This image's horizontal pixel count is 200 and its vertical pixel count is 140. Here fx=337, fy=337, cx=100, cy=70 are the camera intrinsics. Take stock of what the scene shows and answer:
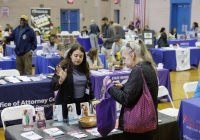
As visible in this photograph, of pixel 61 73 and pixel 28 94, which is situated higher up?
pixel 61 73

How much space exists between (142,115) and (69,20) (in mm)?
16582

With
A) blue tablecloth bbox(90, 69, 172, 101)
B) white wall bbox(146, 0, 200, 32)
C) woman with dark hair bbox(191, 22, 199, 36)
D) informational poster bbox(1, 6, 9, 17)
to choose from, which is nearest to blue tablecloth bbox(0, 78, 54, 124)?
blue tablecloth bbox(90, 69, 172, 101)

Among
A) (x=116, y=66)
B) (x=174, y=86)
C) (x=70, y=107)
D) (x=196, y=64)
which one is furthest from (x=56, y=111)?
(x=196, y=64)

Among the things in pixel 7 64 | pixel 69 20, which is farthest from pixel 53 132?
pixel 69 20

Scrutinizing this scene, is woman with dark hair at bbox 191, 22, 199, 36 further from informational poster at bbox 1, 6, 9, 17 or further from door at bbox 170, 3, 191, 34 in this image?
informational poster at bbox 1, 6, 9, 17

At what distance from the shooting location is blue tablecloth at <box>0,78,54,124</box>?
15.6 feet

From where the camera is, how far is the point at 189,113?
326 cm

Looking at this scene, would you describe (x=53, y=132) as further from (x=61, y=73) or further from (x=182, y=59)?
(x=182, y=59)

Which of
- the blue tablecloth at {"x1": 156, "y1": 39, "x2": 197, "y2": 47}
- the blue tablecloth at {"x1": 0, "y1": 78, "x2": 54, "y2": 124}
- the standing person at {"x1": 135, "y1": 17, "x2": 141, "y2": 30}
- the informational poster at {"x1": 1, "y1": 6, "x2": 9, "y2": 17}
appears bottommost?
the blue tablecloth at {"x1": 0, "y1": 78, "x2": 54, "y2": 124}

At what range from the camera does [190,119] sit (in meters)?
3.27

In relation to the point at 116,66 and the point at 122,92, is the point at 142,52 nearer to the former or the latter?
the point at 122,92

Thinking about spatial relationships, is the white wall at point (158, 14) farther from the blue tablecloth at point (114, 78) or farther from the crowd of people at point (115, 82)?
the crowd of people at point (115, 82)

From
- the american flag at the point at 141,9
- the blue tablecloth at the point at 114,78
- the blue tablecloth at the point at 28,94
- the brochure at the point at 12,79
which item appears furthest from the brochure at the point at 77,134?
the american flag at the point at 141,9

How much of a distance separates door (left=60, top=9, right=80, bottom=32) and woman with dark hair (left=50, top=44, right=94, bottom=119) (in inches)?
609
